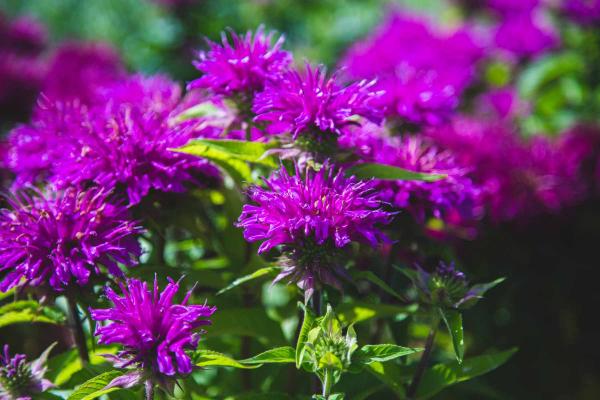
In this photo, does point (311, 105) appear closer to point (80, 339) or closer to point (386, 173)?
point (386, 173)

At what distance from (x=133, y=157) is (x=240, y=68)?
0.66 ft

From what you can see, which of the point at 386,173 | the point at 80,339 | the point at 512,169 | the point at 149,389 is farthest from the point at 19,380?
the point at 512,169

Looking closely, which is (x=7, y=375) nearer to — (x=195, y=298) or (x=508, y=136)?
(x=195, y=298)

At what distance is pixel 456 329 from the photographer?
2.71 ft

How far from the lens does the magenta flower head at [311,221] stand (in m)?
0.79

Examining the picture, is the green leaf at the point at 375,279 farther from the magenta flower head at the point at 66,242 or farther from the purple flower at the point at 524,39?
the purple flower at the point at 524,39

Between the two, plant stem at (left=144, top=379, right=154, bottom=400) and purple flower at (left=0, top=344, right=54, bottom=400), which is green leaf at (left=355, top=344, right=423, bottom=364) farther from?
purple flower at (left=0, top=344, right=54, bottom=400)

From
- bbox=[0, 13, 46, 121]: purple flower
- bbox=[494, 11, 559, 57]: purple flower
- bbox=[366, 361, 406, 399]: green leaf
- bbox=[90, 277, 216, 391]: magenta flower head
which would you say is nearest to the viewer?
bbox=[90, 277, 216, 391]: magenta flower head

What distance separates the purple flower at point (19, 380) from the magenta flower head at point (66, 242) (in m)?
0.10

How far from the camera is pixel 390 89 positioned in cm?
120

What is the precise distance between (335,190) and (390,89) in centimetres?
44

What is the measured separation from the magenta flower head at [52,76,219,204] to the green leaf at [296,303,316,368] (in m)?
0.25

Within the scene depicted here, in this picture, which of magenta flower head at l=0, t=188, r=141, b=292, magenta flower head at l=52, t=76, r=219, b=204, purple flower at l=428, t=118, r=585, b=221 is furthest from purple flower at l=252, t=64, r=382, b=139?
purple flower at l=428, t=118, r=585, b=221

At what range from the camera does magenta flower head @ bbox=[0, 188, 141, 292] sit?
2.68 feet
